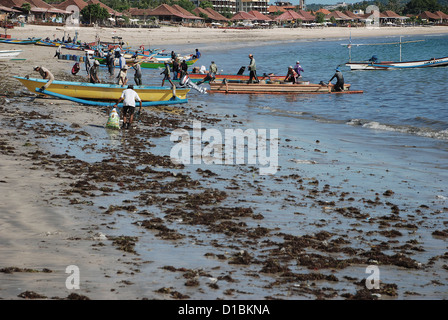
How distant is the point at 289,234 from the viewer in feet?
31.7

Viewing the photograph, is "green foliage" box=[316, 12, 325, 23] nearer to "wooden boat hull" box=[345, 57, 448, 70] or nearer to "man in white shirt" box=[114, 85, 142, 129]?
"wooden boat hull" box=[345, 57, 448, 70]

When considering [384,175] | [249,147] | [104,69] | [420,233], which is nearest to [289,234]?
[420,233]

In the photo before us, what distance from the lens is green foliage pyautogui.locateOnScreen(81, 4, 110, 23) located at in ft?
299

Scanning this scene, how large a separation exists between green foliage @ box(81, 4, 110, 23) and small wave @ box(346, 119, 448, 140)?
74.0 metres

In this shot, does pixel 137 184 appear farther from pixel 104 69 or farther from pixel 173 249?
pixel 104 69

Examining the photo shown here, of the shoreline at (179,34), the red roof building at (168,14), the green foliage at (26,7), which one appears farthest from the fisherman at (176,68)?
the red roof building at (168,14)

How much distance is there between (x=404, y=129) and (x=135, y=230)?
16.7 meters

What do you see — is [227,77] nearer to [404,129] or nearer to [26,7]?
[404,129]

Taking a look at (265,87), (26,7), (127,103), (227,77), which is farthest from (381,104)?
(26,7)

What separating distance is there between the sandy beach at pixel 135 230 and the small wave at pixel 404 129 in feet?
33.3

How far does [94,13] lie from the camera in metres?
91.5

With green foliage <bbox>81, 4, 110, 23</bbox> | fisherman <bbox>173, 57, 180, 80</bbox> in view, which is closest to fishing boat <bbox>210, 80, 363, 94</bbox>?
fisherman <bbox>173, 57, 180, 80</bbox>

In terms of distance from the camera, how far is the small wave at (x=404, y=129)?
854 inches
